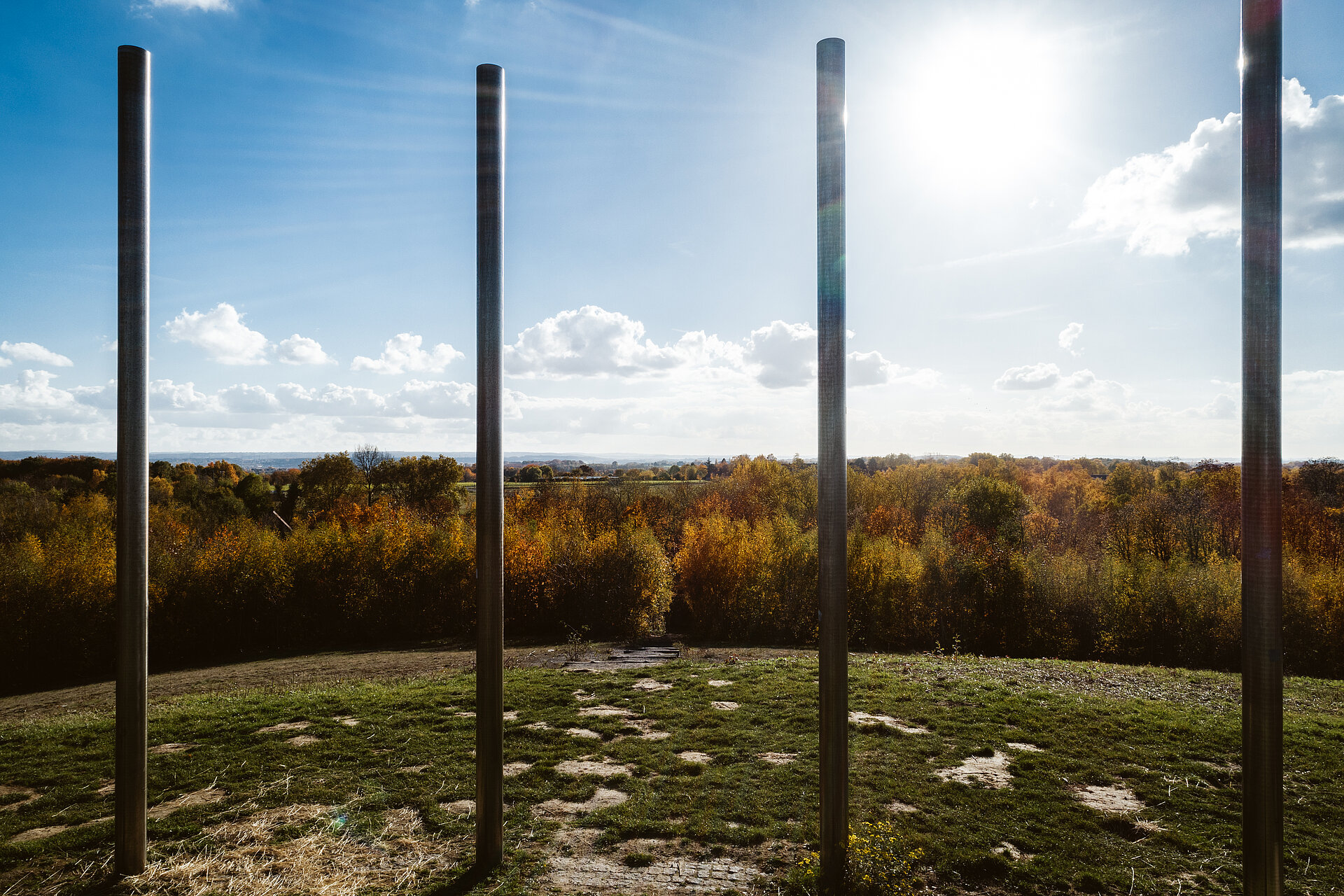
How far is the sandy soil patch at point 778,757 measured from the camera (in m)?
6.06

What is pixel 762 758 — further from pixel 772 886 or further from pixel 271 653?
pixel 271 653

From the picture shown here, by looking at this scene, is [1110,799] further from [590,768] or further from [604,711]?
[604,711]

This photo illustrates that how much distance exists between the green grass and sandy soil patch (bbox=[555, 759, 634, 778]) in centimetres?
12

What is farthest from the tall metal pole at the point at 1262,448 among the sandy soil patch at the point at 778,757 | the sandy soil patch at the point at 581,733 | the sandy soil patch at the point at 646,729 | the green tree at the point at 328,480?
the green tree at the point at 328,480

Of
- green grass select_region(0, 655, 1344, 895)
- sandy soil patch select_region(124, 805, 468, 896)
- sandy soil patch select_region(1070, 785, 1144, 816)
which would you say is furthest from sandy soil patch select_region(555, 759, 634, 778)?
sandy soil patch select_region(1070, 785, 1144, 816)

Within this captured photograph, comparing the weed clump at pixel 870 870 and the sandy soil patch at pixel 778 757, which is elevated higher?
the weed clump at pixel 870 870

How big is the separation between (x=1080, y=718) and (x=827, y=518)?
21.5ft

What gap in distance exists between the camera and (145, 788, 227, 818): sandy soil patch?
4.77m

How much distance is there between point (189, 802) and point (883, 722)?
662cm

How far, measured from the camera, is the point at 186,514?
3681 cm

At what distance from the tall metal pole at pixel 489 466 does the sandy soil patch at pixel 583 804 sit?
0.86 meters

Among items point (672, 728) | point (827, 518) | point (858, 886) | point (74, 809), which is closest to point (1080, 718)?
point (672, 728)

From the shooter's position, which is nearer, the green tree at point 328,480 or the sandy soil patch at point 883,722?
the sandy soil patch at point 883,722

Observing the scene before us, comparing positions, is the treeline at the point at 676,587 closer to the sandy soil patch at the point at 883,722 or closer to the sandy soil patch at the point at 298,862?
the sandy soil patch at the point at 883,722
